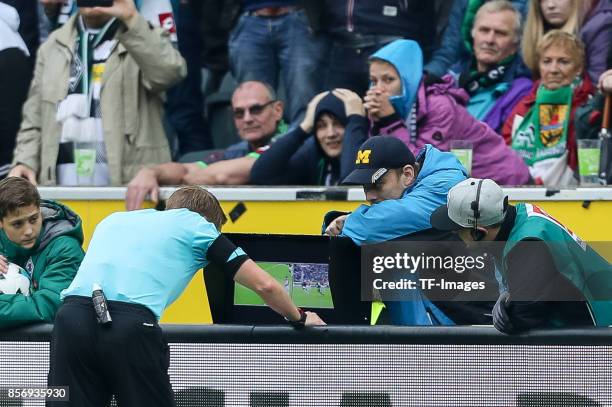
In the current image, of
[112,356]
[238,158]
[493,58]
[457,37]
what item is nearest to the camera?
[112,356]

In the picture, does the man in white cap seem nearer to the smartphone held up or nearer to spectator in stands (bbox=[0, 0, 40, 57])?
the smartphone held up

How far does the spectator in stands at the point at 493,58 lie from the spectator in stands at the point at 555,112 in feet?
1.30

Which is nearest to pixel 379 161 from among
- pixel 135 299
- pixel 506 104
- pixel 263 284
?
pixel 263 284

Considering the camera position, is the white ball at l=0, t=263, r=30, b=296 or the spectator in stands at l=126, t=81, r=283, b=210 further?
the spectator in stands at l=126, t=81, r=283, b=210

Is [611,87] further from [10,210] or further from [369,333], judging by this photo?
[10,210]

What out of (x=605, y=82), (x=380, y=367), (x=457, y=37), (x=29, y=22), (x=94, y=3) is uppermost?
(x=94, y=3)

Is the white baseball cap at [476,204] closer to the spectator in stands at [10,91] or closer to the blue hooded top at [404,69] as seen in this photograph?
the blue hooded top at [404,69]

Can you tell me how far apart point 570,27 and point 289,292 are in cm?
341

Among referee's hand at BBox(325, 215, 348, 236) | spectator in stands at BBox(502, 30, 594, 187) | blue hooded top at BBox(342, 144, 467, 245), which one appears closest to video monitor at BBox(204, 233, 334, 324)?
blue hooded top at BBox(342, 144, 467, 245)

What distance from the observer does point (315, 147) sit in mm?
8805

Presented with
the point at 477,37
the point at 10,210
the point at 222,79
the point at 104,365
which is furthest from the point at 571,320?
the point at 222,79

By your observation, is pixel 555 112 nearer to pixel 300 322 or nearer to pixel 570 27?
pixel 570 27

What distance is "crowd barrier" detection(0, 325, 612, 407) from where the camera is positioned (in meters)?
6.03

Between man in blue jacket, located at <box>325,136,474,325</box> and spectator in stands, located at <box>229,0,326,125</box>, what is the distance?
8.23 feet
